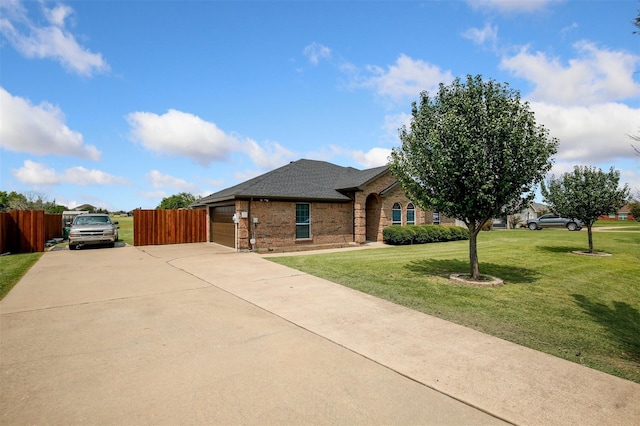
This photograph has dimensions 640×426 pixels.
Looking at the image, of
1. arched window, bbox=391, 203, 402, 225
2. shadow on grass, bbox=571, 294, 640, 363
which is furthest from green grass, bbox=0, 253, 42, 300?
arched window, bbox=391, 203, 402, 225

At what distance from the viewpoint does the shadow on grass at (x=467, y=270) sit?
10047 mm

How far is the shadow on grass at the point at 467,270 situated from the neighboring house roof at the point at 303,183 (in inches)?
296

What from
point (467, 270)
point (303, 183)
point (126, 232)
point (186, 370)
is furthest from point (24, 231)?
point (467, 270)

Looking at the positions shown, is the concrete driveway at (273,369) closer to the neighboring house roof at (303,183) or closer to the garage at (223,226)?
the neighboring house roof at (303,183)

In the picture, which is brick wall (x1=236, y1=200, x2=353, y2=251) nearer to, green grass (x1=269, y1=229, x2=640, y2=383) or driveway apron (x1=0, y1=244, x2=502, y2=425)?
green grass (x1=269, y1=229, x2=640, y2=383)

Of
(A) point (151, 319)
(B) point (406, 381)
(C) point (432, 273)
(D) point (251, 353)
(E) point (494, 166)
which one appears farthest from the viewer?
(C) point (432, 273)

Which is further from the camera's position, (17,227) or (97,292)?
(17,227)

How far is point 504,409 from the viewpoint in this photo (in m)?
3.34

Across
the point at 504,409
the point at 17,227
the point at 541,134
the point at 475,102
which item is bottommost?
the point at 504,409

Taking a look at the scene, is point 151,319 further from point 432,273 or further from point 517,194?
point 517,194

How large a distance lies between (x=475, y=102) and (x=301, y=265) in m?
7.40

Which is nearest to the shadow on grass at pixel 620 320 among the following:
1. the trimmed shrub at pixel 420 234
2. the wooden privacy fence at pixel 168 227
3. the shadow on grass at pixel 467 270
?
the shadow on grass at pixel 467 270

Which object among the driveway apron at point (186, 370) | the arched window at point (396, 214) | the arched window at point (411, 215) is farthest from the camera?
the arched window at point (411, 215)

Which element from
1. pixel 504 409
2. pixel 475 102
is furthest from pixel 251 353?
pixel 475 102
